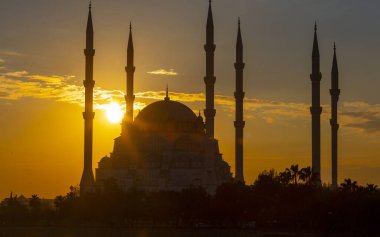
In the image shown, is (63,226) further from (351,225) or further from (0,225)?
(351,225)

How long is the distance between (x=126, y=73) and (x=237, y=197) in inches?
971

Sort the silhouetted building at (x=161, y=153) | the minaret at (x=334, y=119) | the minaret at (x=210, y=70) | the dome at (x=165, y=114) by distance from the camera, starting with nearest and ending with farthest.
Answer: the minaret at (x=210, y=70)
the minaret at (x=334, y=119)
the silhouetted building at (x=161, y=153)
the dome at (x=165, y=114)

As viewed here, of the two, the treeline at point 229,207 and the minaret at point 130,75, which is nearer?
the treeline at point 229,207

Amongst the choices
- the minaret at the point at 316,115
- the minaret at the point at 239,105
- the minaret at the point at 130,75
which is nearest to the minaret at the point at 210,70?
the minaret at the point at 239,105

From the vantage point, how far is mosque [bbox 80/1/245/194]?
97.7 m

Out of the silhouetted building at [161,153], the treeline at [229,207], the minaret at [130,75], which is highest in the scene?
the minaret at [130,75]

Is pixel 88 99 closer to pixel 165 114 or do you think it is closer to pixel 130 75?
pixel 130 75

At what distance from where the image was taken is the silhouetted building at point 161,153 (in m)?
103

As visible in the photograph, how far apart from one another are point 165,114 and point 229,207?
2536 cm

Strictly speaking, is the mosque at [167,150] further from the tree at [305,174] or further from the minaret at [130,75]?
the tree at [305,174]

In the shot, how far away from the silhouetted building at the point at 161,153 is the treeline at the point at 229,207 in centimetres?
890

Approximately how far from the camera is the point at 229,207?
276ft

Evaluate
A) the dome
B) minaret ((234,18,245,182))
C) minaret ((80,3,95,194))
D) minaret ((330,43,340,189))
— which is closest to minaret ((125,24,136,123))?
the dome

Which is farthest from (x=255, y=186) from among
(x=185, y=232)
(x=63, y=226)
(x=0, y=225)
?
(x=0, y=225)
